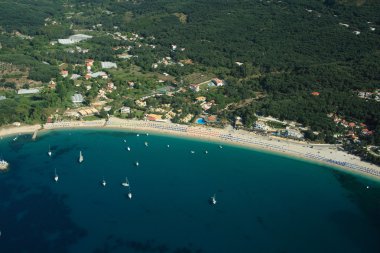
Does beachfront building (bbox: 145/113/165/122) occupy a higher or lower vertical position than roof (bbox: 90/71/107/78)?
higher

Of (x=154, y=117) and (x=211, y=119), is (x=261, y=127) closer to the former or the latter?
(x=211, y=119)

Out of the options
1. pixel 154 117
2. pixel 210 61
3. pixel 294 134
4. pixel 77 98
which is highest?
pixel 294 134

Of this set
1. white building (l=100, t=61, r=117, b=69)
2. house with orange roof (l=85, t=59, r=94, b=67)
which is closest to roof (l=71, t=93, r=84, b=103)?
white building (l=100, t=61, r=117, b=69)

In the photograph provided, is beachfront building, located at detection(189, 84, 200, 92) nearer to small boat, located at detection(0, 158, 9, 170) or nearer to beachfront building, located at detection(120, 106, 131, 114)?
beachfront building, located at detection(120, 106, 131, 114)

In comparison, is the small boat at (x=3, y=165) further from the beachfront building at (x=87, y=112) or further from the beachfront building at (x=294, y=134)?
the beachfront building at (x=294, y=134)

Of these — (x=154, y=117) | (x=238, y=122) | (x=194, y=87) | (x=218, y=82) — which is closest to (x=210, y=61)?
(x=218, y=82)
